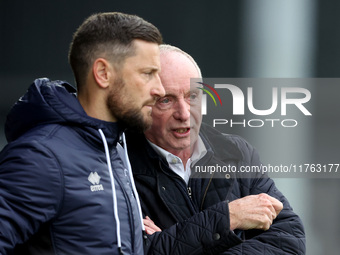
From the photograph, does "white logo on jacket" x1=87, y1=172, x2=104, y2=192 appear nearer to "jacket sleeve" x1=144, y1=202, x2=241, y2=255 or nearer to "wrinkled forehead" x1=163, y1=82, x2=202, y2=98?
"jacket sleeve" x1=144, y1=202, x2=241, y2=255

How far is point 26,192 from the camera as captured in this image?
1.59 metres

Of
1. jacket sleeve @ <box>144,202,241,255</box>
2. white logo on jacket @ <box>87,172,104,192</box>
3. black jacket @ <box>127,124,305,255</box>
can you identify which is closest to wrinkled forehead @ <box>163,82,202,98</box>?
black jacket @ <box>127,124,305,255</box>

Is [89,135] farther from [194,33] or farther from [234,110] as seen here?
[194,33]

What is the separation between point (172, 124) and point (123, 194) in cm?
53

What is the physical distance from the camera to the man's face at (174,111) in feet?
7.38

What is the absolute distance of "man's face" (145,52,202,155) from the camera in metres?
2.25

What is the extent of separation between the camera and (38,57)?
3.63 m

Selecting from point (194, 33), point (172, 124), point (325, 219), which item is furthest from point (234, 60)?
point (172, 124)

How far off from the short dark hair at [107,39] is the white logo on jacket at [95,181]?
11.2 inches

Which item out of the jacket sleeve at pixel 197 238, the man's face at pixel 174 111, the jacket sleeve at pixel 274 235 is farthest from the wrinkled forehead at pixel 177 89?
the jacket sleeve at pixel 197 238

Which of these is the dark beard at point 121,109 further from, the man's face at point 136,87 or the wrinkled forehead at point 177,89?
the wrinkled forehead at point 177,89

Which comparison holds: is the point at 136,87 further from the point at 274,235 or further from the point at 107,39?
the point at 274,235

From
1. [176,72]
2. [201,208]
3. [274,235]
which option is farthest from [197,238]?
[176,72]

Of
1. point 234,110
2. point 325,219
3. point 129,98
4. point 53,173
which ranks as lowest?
point 325,219
